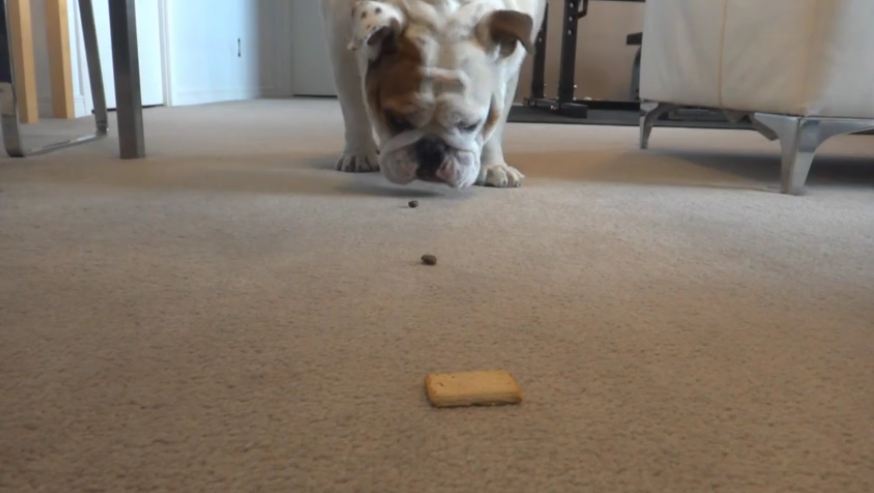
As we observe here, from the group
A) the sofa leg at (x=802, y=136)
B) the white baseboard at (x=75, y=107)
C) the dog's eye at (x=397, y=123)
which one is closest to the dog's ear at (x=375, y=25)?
the dog's eye at (x=397, y=123)

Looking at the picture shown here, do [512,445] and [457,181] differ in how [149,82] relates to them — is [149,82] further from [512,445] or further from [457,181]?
[512,445]

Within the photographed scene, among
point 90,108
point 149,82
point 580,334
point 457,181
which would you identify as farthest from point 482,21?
point 149,82

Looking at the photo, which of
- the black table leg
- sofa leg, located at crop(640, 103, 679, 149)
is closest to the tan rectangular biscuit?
the black table leg

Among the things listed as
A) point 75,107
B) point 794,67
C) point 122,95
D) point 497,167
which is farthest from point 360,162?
point 75,107

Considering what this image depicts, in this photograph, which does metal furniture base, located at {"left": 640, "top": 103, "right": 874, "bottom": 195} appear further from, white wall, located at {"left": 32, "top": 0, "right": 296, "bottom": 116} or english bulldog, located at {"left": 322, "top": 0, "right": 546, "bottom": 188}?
white wall, located at {"left": 32, "top": 0, "right": 296, "bottom": 116}

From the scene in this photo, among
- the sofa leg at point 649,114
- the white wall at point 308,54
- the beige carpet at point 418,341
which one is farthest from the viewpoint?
the white wall at point 308,54

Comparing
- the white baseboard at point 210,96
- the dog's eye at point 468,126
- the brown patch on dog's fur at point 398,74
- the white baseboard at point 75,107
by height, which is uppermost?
the brown patch on dog's fur at point 398,74

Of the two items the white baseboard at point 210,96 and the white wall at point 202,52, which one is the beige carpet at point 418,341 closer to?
the white wall at point 202,52
